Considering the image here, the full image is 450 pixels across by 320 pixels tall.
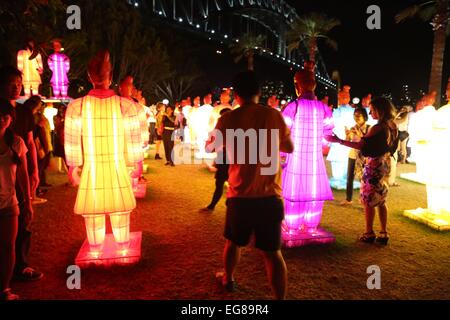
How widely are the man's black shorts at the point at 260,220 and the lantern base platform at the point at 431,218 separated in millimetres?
3627

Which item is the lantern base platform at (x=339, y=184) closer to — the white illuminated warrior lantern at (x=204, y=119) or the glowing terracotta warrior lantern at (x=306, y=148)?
the glowing terracotta warrior lantern at (x=306, y=148)

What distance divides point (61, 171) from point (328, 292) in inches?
338

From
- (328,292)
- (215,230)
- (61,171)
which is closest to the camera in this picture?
(328,292)

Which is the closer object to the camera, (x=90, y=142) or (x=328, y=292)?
(x=328, y=292)

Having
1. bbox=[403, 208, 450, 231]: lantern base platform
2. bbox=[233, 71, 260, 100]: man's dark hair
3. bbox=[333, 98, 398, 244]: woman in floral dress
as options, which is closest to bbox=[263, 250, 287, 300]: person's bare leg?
bbox=[233, 71, 260, 100]: man's dark hair

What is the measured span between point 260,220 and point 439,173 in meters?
3.92

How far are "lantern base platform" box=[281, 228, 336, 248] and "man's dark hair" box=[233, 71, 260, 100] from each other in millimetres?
2247

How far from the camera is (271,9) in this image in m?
71.1

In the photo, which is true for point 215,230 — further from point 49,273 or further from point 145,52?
point 145,52

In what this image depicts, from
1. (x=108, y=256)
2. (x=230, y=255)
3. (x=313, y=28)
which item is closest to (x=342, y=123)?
(x=230, y=255)

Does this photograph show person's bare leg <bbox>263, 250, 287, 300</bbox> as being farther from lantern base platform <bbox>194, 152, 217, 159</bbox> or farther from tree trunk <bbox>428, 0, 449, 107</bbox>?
tree trunk <bbox>428, 0, 449, 107</bbox>

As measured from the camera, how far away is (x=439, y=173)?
18.6 ft

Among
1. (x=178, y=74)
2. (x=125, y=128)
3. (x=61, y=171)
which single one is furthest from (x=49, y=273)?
(x=178, y=74)

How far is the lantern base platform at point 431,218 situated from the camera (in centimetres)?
554
